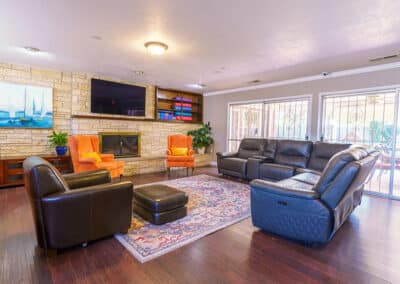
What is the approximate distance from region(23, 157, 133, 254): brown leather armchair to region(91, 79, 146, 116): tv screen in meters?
3.56

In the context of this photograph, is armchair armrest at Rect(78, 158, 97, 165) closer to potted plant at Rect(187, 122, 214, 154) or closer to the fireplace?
the fireplace

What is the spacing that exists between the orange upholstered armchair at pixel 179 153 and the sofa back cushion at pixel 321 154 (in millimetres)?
2758

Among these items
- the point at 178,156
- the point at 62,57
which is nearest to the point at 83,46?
the point at 62,57

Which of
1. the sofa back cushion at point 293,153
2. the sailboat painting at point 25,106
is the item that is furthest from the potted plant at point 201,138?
the sailboat painting at point 25,106

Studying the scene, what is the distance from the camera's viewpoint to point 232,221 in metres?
2.86

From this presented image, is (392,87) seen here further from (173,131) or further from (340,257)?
(173,131)

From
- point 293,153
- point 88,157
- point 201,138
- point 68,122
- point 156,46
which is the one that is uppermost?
point 156,46

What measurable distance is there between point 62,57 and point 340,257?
5.04 meters

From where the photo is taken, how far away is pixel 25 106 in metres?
4.53

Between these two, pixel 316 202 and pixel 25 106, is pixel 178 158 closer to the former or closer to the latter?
pixel 25 106

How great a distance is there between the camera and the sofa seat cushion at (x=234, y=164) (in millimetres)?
5000

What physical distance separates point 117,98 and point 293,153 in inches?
178

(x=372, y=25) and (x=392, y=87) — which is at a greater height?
(x=372, y=25)

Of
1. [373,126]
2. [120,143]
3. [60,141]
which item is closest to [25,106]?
[60,141]
